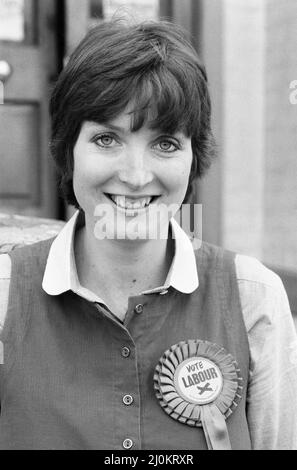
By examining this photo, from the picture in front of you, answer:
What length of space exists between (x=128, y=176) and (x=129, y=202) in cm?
5

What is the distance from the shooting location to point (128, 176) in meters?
1.37

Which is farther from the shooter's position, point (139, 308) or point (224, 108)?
point (224, 108)

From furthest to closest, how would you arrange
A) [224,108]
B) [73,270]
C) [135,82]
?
[224,108] → [73,270] → [135,82]

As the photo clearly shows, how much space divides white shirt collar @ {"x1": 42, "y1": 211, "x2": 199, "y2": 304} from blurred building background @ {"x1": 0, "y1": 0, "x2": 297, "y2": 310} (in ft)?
4.85

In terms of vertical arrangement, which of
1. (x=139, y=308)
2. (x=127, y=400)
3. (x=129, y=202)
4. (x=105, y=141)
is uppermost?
(x=105, y=141)

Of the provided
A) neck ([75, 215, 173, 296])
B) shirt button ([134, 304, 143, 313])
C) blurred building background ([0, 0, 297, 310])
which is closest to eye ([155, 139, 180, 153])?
neck ([75, 215, 173, 296])

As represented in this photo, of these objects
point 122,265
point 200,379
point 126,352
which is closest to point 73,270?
point 122,265

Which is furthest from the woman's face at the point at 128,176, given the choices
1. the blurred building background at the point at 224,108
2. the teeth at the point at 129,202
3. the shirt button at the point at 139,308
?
the blurred building background at the point at 224,108

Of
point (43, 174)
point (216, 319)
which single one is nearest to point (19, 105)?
point (43, 174)

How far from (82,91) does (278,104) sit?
1754 millimetres

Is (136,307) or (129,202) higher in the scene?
(129,202)

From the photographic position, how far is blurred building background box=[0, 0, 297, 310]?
2.98 metres

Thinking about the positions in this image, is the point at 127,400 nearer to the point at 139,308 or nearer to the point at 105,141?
the point at 139,308

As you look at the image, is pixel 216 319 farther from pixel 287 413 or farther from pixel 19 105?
pixel 19 105
